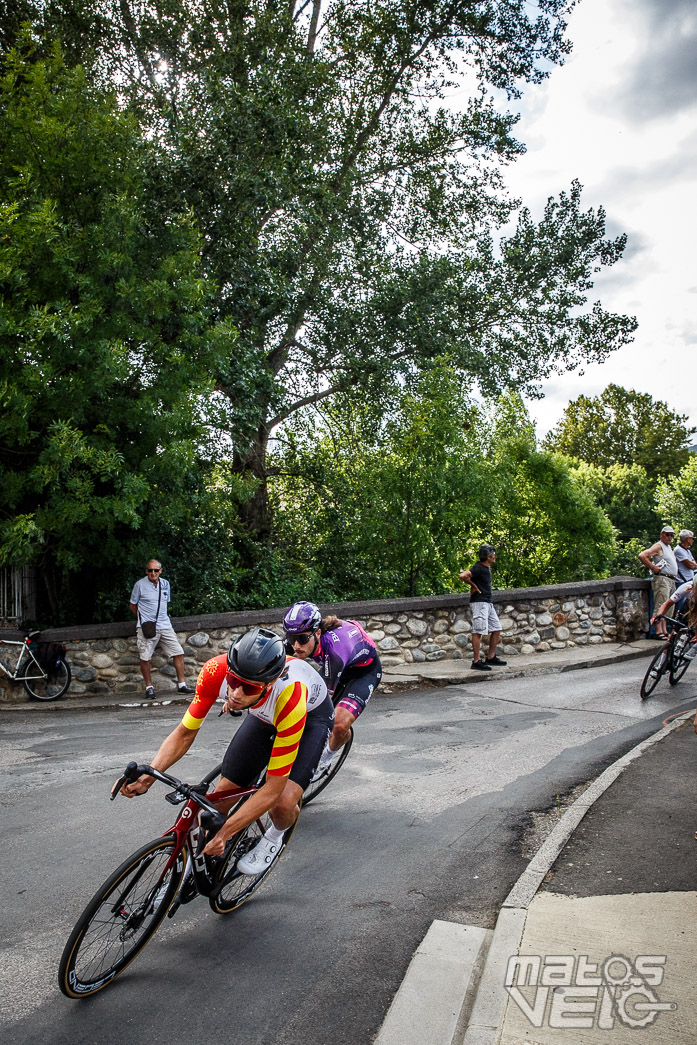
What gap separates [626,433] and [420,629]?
52.8 metres

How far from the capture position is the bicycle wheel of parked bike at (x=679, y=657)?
11044mm

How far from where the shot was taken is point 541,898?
4.47m

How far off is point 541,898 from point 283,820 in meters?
1.49

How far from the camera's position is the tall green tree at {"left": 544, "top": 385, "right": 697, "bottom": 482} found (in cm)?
5928

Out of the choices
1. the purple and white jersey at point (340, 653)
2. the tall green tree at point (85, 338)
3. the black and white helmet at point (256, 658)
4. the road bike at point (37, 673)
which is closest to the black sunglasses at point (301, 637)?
the purple and white jersey at point (340, 653)

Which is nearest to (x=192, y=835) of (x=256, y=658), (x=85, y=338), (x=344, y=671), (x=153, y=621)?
(x=256, y=658)

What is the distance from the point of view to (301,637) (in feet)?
17.4

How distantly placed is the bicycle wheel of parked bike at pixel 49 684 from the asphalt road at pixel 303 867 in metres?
1.64

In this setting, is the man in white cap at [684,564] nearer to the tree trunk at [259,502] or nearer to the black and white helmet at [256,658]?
the tree trunk at [259,502]

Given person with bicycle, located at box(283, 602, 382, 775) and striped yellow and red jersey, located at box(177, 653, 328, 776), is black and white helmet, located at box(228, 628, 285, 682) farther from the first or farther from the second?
person with bicycle, located at box(283, 602, 382, 775)

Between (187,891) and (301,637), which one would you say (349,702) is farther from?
(187,891)

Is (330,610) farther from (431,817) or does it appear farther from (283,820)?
(283,820)

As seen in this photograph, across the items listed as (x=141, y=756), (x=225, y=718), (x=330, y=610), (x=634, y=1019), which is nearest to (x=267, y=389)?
(x=330, y=610)

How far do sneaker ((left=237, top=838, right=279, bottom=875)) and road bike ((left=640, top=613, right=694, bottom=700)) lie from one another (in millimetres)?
7489
